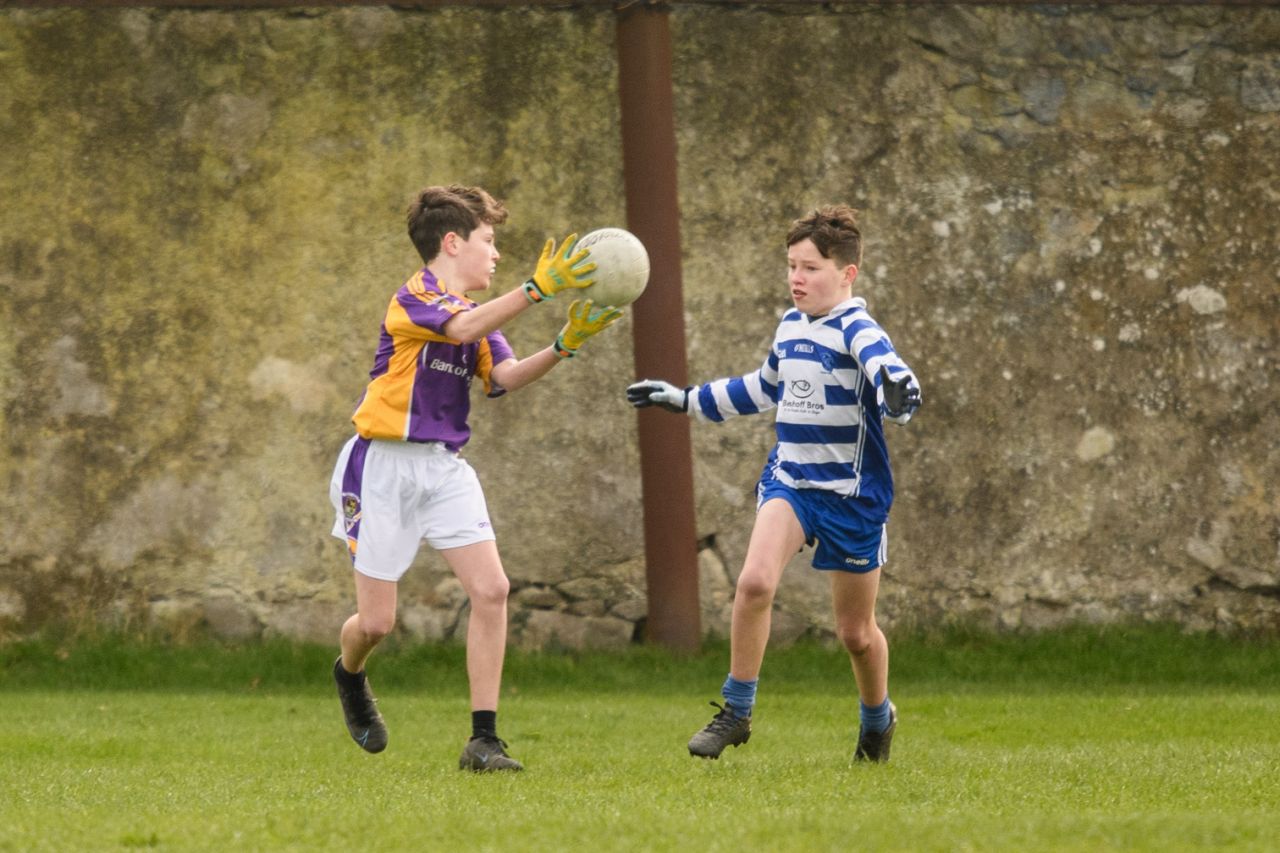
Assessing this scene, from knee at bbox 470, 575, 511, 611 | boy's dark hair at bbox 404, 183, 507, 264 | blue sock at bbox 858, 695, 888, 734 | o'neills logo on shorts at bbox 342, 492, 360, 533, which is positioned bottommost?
blue sock at bbox 858, 695, 888, 734

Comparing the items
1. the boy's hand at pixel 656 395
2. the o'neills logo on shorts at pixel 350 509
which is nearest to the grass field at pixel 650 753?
the o'neills logo on shorts at pixel 350 509

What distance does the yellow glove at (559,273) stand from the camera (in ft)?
16.6

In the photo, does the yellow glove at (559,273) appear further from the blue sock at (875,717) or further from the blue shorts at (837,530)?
the blue sock at (875,717)

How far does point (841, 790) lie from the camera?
4574 millimetres

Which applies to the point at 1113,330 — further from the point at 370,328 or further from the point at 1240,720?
the point at 370,328

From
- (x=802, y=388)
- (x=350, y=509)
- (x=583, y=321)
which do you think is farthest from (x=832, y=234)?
(x=350, y=509)

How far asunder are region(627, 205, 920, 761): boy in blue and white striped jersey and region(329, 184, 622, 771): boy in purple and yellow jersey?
2.01ft

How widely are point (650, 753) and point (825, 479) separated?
1.37 metres

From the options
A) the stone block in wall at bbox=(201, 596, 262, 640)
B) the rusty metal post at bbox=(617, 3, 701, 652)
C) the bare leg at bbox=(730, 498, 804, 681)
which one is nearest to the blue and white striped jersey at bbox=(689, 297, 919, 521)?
the bare leg at bbox=(730, 498, 804, 681)

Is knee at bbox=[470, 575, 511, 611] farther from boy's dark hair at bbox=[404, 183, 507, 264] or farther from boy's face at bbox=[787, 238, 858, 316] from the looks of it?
boy's face at bbox=[787, 238, 858, 316]

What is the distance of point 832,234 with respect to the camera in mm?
5316

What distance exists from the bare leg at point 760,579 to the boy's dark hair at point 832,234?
2.63 ft

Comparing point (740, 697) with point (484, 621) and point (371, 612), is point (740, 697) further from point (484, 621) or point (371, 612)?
point (371, 612)

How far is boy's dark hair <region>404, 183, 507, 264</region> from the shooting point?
541 cm
